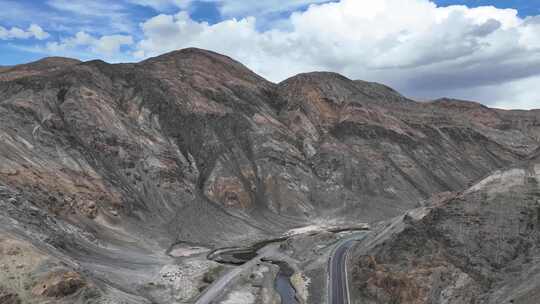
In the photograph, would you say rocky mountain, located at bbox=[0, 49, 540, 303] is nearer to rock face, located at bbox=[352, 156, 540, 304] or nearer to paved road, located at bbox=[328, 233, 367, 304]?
rock face, located at bbox=[352, 156, 540, 304]

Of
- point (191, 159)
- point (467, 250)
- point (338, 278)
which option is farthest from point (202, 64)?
point (467, 250)

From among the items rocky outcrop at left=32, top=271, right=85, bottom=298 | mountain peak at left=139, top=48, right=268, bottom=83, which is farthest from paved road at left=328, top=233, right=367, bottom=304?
mountain peak at left=139, top=48, right=268, bottom=83

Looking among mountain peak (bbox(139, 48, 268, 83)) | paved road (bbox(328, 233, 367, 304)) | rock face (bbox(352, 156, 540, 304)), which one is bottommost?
paved road (bbox(328, 233, 367, 304))

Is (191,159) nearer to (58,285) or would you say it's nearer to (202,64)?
(202,64)

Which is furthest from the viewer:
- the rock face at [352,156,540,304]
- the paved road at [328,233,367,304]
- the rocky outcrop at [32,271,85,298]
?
the paved road at [328,233,367,304]

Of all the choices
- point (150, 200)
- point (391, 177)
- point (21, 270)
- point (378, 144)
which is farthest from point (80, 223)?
point (378, 144)
